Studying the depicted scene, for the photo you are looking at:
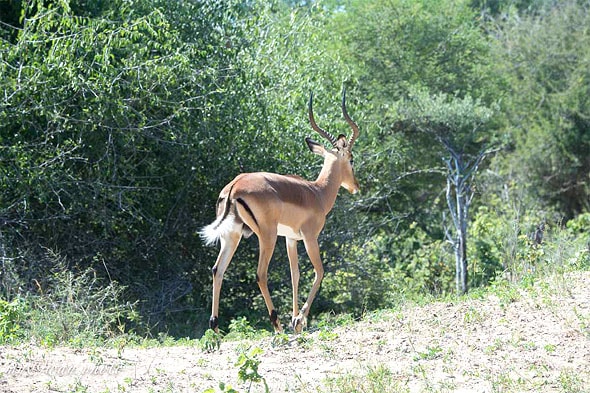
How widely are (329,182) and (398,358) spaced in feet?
12.1

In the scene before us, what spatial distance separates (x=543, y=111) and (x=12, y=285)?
46.1ft

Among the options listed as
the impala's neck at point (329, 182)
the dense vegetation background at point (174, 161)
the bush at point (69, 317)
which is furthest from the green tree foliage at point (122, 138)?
the impala's neck at point (329, 182)

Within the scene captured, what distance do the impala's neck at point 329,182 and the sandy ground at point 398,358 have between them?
85.1 inches

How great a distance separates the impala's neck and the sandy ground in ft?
7.09

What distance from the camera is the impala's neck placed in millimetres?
9750

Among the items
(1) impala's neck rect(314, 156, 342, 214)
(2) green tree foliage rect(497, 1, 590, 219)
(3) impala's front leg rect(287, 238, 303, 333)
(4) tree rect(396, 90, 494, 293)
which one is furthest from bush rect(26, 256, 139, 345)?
(2) green tree foliage rect(497, 1, 590, 219)

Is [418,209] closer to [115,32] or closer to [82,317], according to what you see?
[115,32]

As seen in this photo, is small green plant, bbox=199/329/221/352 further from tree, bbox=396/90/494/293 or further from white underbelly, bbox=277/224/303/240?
tree, bbox=396/90/494/293

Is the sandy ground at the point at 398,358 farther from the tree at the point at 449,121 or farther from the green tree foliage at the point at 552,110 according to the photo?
the green tree foliage at the point at 552,110

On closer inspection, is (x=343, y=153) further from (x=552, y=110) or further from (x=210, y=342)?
(x=552, y=110)

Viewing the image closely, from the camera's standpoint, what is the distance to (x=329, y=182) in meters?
9.98

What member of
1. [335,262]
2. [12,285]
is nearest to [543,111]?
[335,262]

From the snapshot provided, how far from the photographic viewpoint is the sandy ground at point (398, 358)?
594cm

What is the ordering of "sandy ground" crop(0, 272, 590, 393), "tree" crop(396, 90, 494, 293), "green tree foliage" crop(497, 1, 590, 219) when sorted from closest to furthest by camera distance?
1. "sandy ground" crop(0, 272, 590, 393)
2. "tree" crop(396, 90, 494, 293)
3. "green tree foliage" crop(497, 1, 590, 219)
